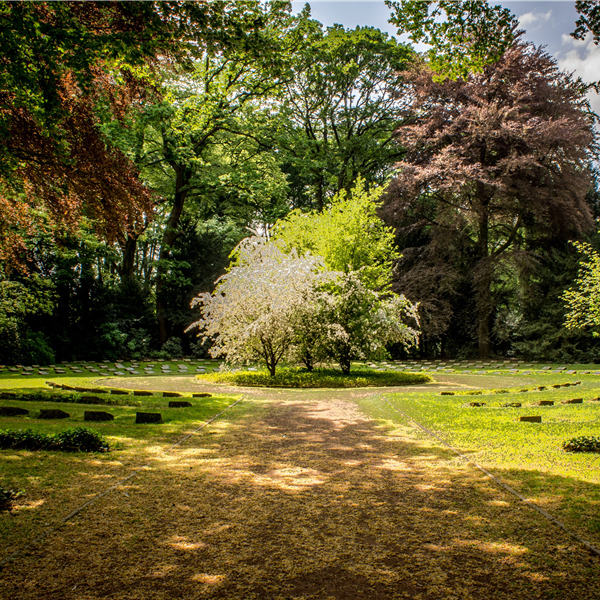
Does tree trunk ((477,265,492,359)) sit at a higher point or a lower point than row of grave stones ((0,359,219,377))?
higher

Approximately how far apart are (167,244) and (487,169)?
51.9ft

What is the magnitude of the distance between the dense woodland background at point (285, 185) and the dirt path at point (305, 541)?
21.2 ft

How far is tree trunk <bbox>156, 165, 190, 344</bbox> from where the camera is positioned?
2259cm

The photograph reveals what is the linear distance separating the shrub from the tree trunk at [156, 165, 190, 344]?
65.9 ft

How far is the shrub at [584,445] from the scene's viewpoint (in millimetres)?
4977

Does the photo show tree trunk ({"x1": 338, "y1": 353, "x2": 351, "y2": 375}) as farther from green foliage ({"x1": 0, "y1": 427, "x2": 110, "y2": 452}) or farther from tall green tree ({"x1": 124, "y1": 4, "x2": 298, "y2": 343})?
tall green tree ({"x1": 124, "y1": 4, "x2": 298, "y2": 343})

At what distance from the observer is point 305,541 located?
3.03 meters

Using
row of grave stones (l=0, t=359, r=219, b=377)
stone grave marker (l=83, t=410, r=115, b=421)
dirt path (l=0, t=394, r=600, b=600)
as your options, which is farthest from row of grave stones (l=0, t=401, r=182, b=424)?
row of grave stones (l=0, t=359, r=219, b=377)

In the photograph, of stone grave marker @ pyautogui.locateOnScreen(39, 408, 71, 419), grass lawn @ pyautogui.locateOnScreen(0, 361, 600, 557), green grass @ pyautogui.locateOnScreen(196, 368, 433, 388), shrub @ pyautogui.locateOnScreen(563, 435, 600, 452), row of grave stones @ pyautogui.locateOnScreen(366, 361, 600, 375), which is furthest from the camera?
row of grave stones @ pyautogui.locateOnScreen(366, 361, 600, 375)

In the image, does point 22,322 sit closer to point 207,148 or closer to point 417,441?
point 207,148

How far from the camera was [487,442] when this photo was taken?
5559 millimetres

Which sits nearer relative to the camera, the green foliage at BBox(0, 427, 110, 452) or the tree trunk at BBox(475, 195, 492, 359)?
the green foliage at BBox(0, 427, 110, 452)

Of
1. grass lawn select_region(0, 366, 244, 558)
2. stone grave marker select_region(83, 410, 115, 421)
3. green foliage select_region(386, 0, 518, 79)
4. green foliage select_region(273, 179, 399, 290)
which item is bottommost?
grass lawn select_region(0, 366, 244, 558)

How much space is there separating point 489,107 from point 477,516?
774 inches
